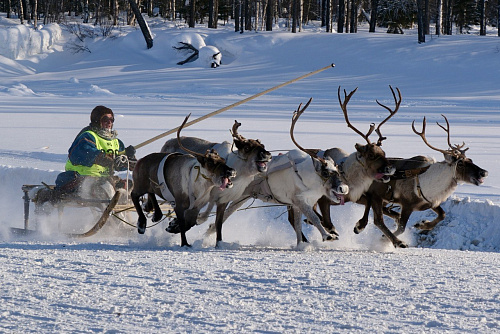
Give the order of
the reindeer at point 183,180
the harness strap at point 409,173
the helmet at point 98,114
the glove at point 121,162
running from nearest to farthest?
1. the reindeer at point 183,180
2. the harness strap at point 409,173
3. the glove at point 121,162
4. the helmet at point 98,114

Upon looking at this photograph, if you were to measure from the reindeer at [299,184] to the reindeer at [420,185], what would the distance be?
0.75 metres

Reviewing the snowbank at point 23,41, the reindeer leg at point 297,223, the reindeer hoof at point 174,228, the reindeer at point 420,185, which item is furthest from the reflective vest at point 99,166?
the snowbank at point 23,41

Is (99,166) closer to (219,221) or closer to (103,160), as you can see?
(103,160)

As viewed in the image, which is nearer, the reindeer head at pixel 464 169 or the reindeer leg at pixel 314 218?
the reindeer leg at pixel 314 218

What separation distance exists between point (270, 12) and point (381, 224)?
37504 millimetres

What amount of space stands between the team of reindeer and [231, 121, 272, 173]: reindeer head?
0.01m

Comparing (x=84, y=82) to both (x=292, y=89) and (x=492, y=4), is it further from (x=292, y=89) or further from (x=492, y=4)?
(x=492, y=4)

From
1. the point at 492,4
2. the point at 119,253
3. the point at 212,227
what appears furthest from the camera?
the point at 492,4

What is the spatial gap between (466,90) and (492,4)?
37.2 meters

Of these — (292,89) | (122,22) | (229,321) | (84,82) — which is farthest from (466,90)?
(122,22)

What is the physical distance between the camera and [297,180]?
8.20m

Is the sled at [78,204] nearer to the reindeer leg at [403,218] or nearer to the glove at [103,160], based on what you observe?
the glove at [103,160]

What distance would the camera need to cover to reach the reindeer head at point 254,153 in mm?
7832

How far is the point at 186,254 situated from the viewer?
7.25 metres
